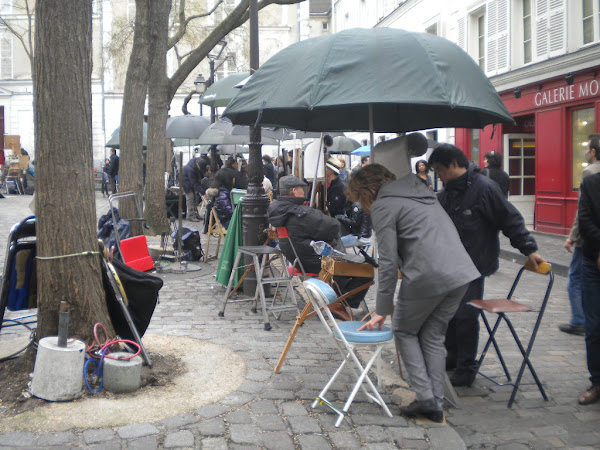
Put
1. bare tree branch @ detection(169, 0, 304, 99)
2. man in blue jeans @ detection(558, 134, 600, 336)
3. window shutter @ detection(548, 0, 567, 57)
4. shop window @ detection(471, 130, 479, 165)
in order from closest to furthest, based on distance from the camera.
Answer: man in blue jeans @ detection(558, 134, 600, 336) < bare tree branch @ detection(169, 0, 304, 99) < window shutter @ detection(548, 0, 567, 57) < shop window @ detection(471, 130, 479, 165)

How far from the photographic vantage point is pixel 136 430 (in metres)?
3.97

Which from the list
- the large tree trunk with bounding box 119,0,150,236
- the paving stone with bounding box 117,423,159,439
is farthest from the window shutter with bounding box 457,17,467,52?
the paving stone with bounding box 117,423,159,439

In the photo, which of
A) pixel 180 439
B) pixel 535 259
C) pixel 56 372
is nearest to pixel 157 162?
pixel 56 372

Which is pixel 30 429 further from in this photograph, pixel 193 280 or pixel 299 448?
pixel 193 280

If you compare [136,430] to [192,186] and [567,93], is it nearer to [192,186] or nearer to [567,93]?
[567,93]

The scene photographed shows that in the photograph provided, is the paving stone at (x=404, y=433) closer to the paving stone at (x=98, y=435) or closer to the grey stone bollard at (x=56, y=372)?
the paving stone at (x=98, y=435)

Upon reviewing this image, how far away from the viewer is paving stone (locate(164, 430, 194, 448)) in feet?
12.5

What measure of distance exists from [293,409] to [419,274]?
1.21 meters

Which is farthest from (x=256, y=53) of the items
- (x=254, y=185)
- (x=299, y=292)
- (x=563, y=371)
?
(x=563, y=371)

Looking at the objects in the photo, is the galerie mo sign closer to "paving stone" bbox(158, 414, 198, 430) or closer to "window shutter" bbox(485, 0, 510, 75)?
"window shutter" bbox(485, 0, 510, 75)

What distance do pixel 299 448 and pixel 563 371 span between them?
8.59 ft

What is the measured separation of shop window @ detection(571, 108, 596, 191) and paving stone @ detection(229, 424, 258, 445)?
12.1 m

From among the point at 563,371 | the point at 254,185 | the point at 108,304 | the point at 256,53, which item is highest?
the point at 256,53

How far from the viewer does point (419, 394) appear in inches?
165
